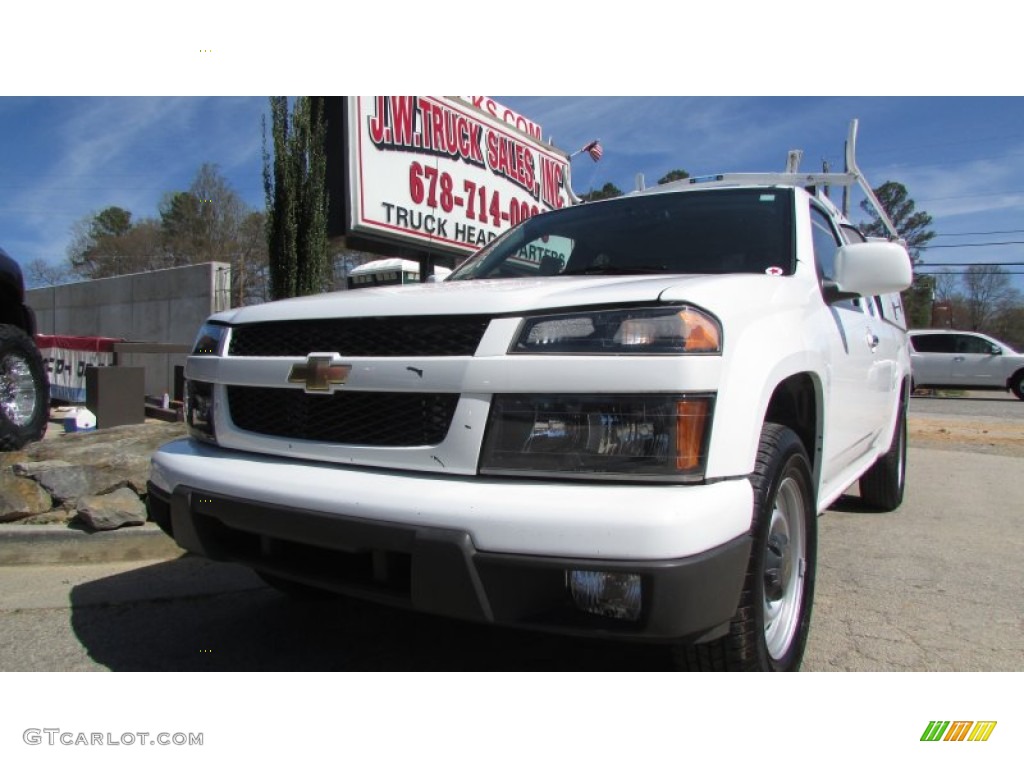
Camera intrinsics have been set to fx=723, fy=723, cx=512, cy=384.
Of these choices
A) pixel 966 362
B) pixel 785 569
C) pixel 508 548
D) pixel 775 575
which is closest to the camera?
pixel 508 548

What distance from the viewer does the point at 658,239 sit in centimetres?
302

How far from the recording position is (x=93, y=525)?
3822mm

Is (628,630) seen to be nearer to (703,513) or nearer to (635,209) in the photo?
(703,513)

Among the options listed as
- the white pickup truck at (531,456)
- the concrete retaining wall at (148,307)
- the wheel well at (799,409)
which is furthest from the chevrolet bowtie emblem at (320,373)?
the concrete retaining wall at (148,307)

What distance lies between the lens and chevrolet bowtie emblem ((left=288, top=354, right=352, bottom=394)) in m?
2.04

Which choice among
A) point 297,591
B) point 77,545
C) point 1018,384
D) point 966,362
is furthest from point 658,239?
point 1018,384

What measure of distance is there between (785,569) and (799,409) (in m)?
0.59

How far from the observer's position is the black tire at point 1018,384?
A: 19948 mm

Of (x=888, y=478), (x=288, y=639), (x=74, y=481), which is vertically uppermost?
(x=74, y=481)

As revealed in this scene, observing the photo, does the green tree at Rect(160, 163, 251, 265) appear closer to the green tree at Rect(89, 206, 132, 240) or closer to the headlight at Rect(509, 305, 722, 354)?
the green tree at Rect(89, 206, 132, 240)

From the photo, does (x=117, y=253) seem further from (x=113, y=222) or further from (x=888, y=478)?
(x=888, y=478)

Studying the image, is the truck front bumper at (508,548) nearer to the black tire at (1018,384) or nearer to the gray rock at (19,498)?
the gray rock at (19,498)
